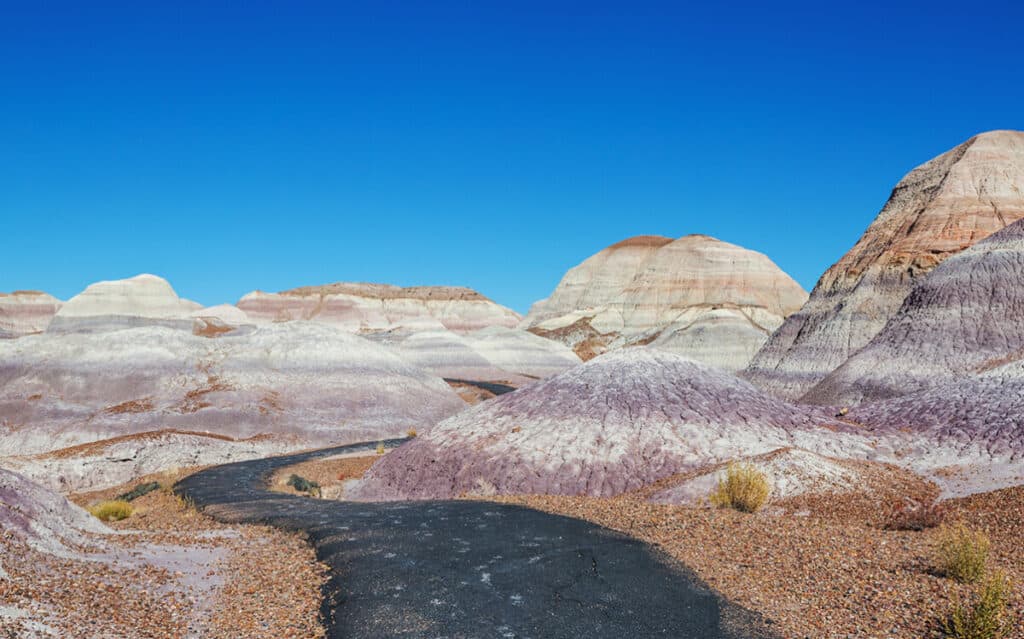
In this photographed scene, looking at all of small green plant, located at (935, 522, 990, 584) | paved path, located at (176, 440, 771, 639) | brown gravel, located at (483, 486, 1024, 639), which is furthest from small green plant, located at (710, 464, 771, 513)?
small green plant, located at (935, 522, 990, 584)

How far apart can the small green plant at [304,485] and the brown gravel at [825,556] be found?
31.2 ft

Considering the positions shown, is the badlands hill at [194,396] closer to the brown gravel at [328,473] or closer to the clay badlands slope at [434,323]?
the brown gravel at [328,473]

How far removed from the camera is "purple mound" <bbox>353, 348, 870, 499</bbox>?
17.2m

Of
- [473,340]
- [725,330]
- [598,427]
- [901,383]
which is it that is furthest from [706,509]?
[473,340]

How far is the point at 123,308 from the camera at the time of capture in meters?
104

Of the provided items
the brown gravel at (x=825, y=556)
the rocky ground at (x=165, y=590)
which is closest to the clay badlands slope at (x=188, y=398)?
the rocky ground at (x=165, y=590)

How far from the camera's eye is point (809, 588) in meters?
8.16

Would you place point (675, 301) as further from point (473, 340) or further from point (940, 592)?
point (940, 592)

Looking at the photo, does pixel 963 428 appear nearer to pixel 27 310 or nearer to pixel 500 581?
pixel 500 581

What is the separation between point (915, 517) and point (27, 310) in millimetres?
157357

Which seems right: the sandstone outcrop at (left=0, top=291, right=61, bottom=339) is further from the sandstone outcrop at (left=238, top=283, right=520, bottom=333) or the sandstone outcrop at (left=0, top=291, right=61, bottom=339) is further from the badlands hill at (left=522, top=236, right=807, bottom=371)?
the badlands hill at (left=522, top=236, right=807, bottom=371)

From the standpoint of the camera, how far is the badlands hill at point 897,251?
3888cm

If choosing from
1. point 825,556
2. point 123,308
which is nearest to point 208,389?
point 825,556

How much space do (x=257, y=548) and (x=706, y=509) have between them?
23.3 ft
